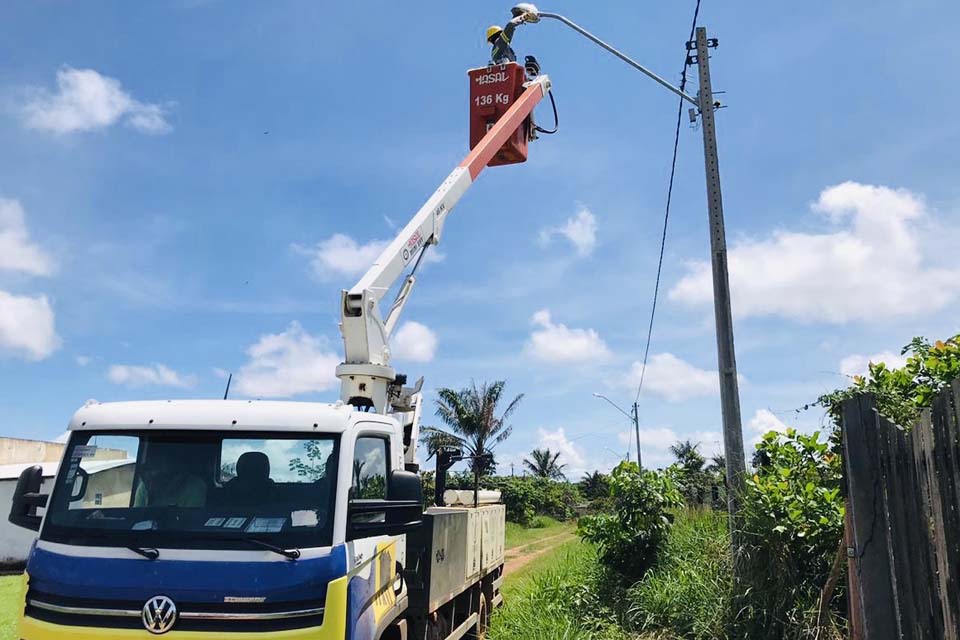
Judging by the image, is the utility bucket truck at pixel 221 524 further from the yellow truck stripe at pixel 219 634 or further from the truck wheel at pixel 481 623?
the truck wheel at pixel 481 623

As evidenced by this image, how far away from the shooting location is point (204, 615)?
409 cm

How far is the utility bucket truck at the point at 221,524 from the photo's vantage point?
414 cm

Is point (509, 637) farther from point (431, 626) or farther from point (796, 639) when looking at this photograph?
point (796, 639)

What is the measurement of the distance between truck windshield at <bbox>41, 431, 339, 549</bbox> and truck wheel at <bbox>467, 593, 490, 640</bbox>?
20.3 ft

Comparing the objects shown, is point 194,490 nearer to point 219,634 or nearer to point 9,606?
point 219,634

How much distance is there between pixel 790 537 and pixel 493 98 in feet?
23.9

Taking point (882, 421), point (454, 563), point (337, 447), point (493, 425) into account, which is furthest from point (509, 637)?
point (493, 425)

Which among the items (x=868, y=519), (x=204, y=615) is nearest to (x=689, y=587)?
(x=868, y=519)

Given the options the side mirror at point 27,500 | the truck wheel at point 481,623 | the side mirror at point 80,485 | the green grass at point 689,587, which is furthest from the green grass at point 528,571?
the side mirror at point 80,485

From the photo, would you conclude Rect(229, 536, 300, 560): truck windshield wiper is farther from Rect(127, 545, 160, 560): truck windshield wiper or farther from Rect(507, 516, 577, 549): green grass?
Rect(507, 516, 577, 549): green grass

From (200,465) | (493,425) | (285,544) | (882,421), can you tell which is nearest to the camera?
(882,421)

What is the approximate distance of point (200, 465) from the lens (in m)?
4.80

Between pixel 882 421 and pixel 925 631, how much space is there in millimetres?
1048

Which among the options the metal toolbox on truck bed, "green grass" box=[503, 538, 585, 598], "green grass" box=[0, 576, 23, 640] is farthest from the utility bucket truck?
"green grass" box=[503, 538, 585, 598]
